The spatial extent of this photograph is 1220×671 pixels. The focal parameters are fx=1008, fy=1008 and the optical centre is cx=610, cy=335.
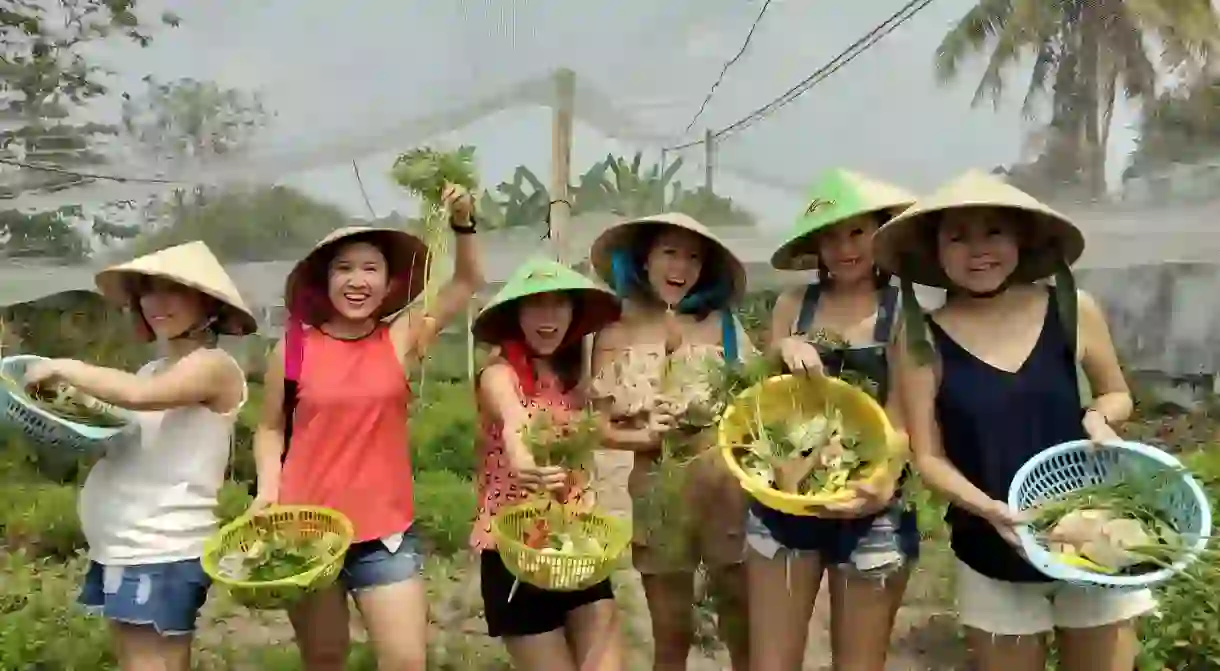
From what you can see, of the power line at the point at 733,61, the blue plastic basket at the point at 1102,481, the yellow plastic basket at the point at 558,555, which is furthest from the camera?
the power line at the point at 733,61

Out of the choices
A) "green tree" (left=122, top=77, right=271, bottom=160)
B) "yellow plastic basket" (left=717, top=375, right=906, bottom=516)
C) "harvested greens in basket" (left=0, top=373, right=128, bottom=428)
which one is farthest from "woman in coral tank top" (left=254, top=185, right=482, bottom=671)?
"green tree" (left=122, top=77, right=271, bottom=160)

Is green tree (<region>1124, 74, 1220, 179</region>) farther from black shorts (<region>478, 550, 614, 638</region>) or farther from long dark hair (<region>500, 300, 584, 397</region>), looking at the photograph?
black shorts (<region>478, 550, 614, 638</region>)

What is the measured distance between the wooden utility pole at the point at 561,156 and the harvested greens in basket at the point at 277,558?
2.53m

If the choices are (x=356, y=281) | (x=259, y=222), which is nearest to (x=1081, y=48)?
(x=259, y=222)

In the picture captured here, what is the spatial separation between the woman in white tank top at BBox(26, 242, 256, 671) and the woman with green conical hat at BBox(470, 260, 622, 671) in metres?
0.64

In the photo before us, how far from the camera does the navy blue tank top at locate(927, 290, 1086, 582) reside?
2092 millimetres

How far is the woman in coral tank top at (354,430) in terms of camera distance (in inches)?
93.2

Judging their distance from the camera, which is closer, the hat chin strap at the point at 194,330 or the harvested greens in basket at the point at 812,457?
the harvested greens in basket at the point at 812,457

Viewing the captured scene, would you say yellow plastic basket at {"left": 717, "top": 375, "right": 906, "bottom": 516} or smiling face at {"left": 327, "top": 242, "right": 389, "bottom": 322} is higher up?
smiling face at {"left": 327, "top": 242, "right": 389, "bottom": 322}

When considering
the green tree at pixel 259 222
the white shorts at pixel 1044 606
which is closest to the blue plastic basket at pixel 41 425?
the white shorts at pixel 1044 606

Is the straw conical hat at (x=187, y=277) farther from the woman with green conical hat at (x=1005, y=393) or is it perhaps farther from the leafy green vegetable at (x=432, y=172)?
the woman with green conical hat at (x=1005, y=393)

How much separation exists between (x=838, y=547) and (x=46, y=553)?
4.18 meters

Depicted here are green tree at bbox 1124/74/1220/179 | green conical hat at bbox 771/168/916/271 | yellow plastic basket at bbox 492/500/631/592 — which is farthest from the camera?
green tree at bbox 1124/74/1220/179

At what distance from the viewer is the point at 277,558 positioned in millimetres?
2244
